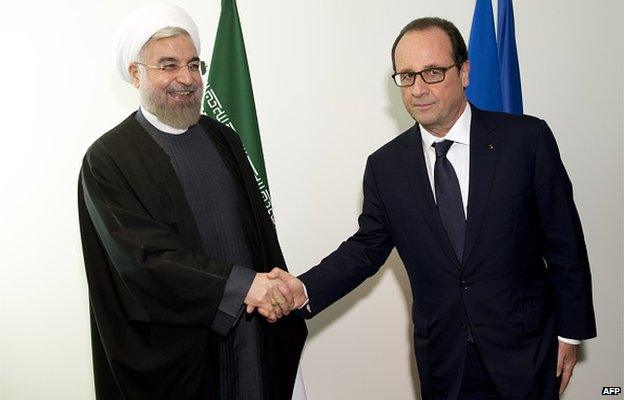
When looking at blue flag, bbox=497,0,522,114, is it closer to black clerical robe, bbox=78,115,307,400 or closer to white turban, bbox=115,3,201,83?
white turban, bbox=115,3,201,83

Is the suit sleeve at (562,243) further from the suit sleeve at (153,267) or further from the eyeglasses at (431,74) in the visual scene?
the suit sleeve at (153,267)

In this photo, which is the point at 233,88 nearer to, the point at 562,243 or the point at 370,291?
the point at 370,291

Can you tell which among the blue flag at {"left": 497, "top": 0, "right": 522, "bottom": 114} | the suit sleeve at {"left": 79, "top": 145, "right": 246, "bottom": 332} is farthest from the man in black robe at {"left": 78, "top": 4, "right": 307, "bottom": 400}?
the blue flag at {"left": 497, "top": 0, "right": 522, "bottom": 114}

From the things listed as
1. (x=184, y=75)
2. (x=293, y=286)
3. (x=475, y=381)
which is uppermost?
(x=184, y=75)

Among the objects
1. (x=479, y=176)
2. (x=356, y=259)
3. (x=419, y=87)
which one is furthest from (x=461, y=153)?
(x=356, y=259)

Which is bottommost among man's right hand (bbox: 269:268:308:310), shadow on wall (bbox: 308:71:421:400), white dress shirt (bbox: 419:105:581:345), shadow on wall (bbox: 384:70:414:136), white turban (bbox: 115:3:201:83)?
shadow on wall (bbox: 308:71:421:400)

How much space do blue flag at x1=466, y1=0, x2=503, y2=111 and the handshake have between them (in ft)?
4.81

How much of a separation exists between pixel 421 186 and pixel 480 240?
0.97 feet

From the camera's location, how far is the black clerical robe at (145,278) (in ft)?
6.73

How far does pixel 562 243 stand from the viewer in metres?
2.14

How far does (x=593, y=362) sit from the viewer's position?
3.56 m

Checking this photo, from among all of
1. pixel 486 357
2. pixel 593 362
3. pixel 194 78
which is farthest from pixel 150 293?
pixel 593 362

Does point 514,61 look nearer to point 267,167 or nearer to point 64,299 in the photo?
point 267,167

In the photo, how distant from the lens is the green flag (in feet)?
9.94
